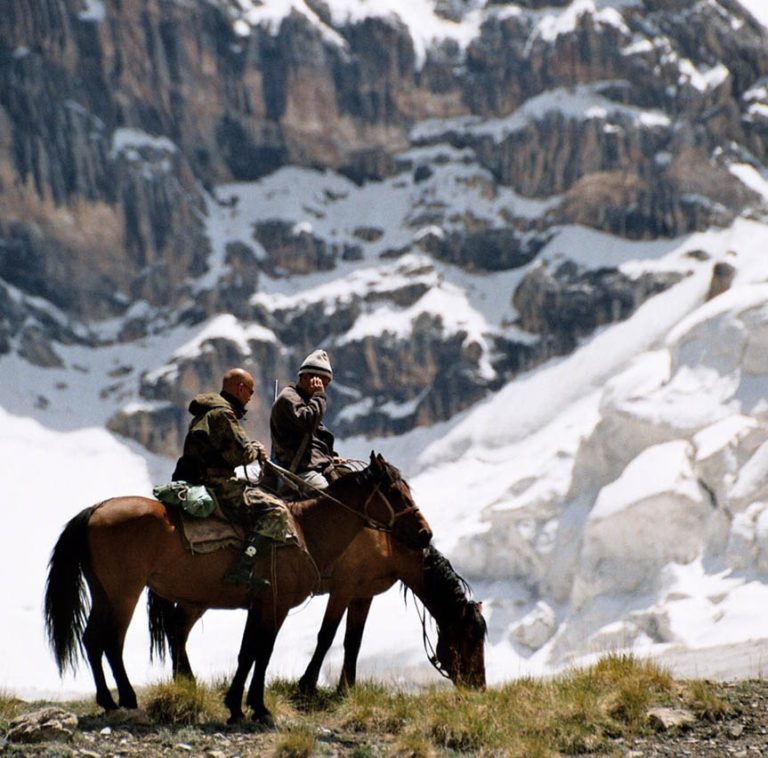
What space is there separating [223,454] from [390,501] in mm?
1696

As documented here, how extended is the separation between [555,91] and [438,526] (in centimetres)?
6204

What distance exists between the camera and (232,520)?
11.3m

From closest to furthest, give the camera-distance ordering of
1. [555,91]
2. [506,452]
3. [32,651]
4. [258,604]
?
[258,604] < [32,651] < [506,452] < [555,91]

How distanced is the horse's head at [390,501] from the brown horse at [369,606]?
39 cm

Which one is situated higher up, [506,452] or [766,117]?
[766,117]

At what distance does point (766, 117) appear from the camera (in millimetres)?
116062

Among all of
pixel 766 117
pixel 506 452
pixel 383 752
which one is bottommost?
pixel 506 452

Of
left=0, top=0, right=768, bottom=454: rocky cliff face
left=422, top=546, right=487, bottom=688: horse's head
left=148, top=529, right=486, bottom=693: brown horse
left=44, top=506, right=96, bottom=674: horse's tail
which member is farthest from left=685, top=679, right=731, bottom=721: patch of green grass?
left=0, top=0, right=768, bottom=454: rocky cliff face

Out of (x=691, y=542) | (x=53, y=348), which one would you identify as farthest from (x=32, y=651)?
(x=53, y=348)

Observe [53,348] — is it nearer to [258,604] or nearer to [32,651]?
[32,651]

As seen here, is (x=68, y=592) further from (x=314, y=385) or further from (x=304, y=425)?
(x=314, y=385)

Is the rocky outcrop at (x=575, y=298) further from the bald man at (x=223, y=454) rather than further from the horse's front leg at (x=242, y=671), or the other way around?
the horse's front leg at (x=242, y=671)

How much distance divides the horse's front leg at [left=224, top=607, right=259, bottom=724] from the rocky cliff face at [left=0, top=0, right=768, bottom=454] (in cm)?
9271

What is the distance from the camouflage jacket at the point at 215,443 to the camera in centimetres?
1127
